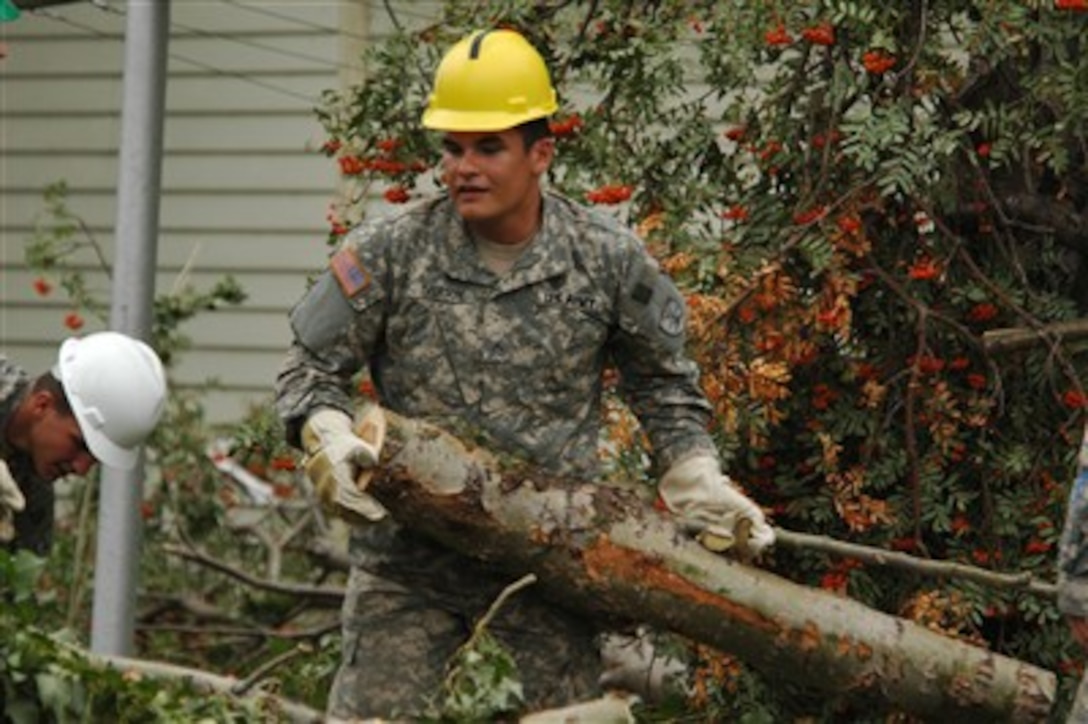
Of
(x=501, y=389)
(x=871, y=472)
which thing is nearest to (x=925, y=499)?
(x=871, y=472)

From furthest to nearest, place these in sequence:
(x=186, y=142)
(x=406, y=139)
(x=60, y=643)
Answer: (x=186, y=142) < (x=406, y=139) < (x=60, y=643)

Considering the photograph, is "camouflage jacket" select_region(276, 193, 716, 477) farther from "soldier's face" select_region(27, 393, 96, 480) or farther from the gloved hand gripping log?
"soldier's face" select_region(27, 393, 96, 480)

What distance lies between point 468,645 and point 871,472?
85.2 inches

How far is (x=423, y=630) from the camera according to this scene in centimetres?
625

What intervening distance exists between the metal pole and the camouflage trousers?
273 centimetres

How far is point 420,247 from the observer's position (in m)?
6.24

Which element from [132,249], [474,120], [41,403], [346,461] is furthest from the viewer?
[132,249]

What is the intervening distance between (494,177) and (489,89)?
23cm

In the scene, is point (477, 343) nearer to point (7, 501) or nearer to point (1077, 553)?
point (7, 501)

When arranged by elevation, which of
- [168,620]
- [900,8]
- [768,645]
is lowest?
[168,620]

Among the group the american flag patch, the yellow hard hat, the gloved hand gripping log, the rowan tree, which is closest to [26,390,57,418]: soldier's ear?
Result: the gloved hand gripping log

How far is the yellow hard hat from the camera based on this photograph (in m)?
6.26

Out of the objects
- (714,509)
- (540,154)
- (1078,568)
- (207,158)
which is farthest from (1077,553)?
(207,158)

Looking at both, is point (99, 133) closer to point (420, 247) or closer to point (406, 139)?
point (406, 139)
